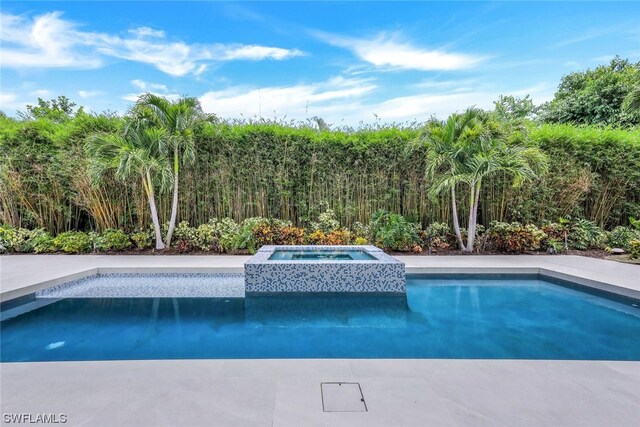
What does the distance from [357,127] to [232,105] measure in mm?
Answer: 3105

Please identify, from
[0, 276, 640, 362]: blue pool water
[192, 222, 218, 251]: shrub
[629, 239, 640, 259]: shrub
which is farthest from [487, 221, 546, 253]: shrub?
[192, 222, 218, 251]: shrub

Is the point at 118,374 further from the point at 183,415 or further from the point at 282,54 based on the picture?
the point at 282,54

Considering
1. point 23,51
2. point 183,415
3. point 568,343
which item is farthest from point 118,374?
point 23,51

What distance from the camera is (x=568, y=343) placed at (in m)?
2.85

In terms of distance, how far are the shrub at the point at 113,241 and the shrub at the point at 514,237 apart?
24.6ft

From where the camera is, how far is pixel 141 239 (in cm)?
657

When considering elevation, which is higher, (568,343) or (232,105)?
(232,105)

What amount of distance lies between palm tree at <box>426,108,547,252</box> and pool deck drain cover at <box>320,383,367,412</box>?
520cm

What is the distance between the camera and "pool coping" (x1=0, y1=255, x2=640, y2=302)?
13.0 feet

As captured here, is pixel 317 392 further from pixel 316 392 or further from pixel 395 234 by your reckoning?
pixel 395 234

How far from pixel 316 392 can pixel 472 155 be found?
5.82 metres

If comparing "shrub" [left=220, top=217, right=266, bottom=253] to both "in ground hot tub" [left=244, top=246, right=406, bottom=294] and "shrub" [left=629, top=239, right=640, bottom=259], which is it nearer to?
"in ground hot tub" [left=244, top=246, right=406, bottom=294]

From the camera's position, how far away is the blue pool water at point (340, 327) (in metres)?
2.68

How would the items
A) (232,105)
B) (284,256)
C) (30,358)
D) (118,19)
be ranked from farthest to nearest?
1. (232,105)
2. (118,19)
3. (284,256)
4. (30,358)
